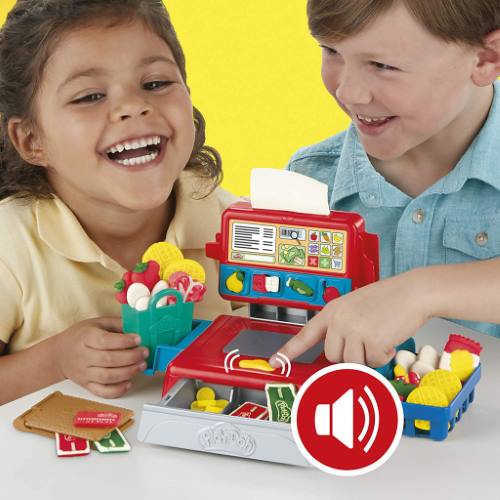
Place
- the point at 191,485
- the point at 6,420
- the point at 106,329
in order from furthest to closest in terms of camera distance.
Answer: the point at 106,329
the point at 6,420
the point at 191,485

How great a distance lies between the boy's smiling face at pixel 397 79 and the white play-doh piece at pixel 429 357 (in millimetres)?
340

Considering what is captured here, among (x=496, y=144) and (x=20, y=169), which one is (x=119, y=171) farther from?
(x=496, y=144)

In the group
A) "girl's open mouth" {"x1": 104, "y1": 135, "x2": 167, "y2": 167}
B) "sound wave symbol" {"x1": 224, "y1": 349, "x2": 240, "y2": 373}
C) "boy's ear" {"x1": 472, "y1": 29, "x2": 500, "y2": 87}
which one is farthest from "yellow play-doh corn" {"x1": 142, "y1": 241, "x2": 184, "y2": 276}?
"boy's ear" {"x1": 472, "y1": 29, "x2": 500, "y2": 87}

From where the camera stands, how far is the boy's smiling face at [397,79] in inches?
38.4

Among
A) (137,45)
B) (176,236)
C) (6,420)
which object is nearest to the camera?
(6,420)

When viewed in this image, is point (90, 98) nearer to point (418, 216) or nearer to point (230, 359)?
point (230, 359)

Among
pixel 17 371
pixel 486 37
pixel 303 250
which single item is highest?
pixel 486 37

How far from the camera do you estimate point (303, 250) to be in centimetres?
80

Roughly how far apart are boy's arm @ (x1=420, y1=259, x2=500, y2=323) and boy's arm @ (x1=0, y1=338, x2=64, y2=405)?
392 millimetres

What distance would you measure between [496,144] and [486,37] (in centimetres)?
19

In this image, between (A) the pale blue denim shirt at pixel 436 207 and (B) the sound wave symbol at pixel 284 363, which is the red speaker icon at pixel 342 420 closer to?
(B) the sound wave symbol at pixel 284 363

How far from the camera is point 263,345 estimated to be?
0.80 m

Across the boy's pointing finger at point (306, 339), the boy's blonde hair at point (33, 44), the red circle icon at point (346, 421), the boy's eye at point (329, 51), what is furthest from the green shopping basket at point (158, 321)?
the boy's eye at point (329, 51)

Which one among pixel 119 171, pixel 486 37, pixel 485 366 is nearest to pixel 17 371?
pixel 119 171
